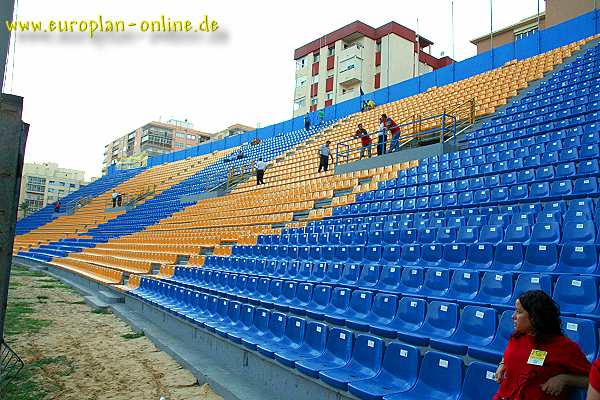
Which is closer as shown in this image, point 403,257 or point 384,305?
point 384,305

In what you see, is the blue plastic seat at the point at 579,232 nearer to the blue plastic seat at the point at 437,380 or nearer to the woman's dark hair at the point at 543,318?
the blue plastic seat at the point at 437,380

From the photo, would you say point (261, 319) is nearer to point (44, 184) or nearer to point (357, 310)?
point (357, 310)

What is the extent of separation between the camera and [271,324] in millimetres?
5137

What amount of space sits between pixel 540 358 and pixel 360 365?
193 centimetres

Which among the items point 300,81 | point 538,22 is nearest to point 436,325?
point 538,22

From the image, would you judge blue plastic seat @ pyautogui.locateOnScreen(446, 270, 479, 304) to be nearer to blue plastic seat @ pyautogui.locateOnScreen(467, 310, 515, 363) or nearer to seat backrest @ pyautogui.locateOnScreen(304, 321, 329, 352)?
blue plastic seat @ pyautogui.locateOnScreen(467, 310, 515, 363)

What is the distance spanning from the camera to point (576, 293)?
3.43 m

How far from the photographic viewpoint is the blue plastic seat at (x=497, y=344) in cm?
307

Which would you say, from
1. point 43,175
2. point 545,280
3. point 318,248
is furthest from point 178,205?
point 43,175

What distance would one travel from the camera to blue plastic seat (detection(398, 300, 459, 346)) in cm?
369

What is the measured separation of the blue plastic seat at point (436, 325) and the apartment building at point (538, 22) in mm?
17138

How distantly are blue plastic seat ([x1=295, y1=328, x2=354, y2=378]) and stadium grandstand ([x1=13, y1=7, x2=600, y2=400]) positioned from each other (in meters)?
0.02

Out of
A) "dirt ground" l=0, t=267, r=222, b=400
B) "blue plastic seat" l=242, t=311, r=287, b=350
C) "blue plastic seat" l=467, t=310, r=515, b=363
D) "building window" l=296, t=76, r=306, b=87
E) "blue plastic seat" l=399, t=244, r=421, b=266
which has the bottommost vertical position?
"dirt ground" l=0, t=267, r=222, b=400

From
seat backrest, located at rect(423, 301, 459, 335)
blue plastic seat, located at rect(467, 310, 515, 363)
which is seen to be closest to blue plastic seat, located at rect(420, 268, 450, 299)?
seat backrest, located at rect(423, 301, 459, 335)
